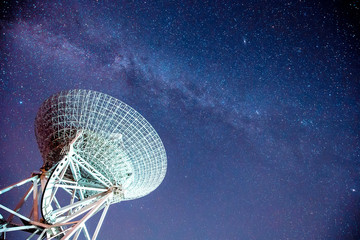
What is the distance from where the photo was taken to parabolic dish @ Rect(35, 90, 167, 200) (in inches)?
412

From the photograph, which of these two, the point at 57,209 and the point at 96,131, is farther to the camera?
the point at 96,131

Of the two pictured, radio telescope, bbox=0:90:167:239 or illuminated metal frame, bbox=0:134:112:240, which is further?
radio telescope, bbox=0:90:167:239

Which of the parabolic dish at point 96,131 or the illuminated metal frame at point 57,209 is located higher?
the parabolic dish at point 96,131

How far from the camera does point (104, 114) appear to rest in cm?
1057

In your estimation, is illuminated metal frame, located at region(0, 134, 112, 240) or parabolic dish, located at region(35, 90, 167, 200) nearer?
illuminated metal frame, located at region(0, 134, 112, 240)

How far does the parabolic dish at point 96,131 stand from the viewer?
10469 millimetres

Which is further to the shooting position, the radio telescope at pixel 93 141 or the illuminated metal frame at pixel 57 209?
the radio telescope at pixel 93 141

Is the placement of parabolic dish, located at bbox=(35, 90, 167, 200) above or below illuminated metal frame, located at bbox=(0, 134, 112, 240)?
above

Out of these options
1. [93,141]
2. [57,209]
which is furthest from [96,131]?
[57,209]

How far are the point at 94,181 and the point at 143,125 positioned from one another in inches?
132

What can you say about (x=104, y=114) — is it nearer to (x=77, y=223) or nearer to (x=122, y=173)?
(x=122, y=173)

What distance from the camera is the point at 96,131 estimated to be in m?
10.7

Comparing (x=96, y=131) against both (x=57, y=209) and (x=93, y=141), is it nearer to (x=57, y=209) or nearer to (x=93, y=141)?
(x=93, y=141)

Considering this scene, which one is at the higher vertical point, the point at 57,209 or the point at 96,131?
the point at 96,131
